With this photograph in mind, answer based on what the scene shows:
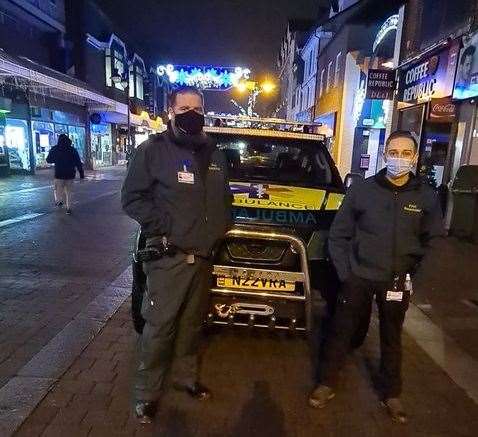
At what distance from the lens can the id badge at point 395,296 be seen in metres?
2.91

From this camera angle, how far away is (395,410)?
3.02 m

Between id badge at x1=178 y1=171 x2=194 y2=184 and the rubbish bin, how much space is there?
747 cm

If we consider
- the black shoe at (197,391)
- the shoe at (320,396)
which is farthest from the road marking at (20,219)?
the shoe at (320,396)

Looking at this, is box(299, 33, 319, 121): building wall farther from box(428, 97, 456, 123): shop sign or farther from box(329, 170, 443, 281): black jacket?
box(329, 170, 443, 281): black jacket

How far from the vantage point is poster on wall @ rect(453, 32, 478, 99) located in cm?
859

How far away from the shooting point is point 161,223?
2609mm

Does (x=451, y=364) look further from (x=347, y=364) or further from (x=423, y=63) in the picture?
(x=423, y=63)

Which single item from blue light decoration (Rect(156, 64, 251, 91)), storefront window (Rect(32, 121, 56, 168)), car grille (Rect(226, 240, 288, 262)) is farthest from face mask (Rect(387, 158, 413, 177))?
blue light decoration (Rect(156, 64, 251, 91))

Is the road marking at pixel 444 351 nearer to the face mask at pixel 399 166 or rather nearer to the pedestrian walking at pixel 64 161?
the face mask at pixel 399 166

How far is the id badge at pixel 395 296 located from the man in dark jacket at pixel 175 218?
1.23 meters

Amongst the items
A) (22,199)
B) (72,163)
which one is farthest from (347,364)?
(22,199)

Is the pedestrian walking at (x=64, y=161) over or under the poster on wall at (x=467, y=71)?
under

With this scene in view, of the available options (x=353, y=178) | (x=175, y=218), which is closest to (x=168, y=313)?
(x=175, y=218)

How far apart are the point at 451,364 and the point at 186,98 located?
3311 mm
